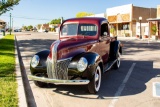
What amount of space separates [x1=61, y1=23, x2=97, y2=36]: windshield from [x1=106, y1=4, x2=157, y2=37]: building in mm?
41633

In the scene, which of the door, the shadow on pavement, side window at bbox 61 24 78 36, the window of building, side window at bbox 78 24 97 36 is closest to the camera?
the shadow on pavement

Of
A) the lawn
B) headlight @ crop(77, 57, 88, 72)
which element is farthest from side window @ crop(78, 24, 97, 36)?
the lawn

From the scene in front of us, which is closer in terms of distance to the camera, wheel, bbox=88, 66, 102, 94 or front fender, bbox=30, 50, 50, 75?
wheel, bbox=88, 66, 102, 94

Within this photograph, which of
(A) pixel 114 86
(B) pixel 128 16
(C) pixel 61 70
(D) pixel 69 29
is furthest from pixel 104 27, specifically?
(B) pixel 128 16

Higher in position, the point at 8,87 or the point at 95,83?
the point at 95,83

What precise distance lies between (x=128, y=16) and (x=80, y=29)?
43457 millimetres

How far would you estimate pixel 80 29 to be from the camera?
832cm

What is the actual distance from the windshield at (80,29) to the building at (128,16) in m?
41.6

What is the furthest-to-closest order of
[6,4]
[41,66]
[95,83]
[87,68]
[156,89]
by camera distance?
[6,4], [156,89], [41,66], [95,83], [87,68]

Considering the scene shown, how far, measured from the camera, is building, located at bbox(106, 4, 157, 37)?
163ft

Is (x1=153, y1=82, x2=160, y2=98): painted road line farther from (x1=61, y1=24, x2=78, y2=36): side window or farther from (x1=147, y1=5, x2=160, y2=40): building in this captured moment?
(x1=147, y1=5, x2=160, y2=40): building

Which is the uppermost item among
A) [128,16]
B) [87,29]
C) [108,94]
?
[128,16]

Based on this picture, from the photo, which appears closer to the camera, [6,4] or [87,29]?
[87,29]

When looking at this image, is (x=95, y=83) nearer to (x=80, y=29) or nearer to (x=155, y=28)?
(x=80, y=29)
